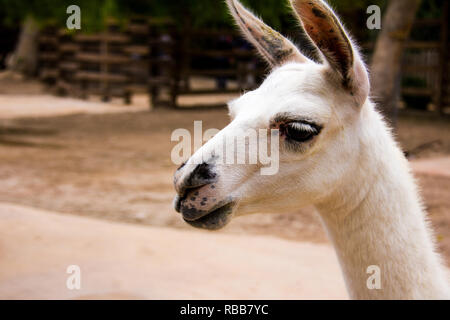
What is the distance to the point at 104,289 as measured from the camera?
14.9 ft

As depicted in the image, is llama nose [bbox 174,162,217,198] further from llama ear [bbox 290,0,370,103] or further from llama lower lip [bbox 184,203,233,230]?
llama ear [bbox 290,0,370,103]

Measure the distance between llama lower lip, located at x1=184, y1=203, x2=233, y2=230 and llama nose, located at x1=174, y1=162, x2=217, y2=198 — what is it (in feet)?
0.48

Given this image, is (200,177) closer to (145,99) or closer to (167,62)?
(167,62)

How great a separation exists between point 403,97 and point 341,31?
1759 cm

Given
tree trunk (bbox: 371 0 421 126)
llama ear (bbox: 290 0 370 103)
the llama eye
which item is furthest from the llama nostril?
tree trunk (bbox: 371 0 421 126)

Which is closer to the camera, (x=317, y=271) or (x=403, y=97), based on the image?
(x=317, y=271)

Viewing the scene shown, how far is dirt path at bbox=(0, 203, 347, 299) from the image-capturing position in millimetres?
4543

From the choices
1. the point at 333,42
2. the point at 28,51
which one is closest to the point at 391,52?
the point at 333,42

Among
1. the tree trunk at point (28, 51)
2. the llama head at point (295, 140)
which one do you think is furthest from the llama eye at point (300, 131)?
the tree trunk at point (28, 51)

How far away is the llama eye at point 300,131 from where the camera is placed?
238 centimetres

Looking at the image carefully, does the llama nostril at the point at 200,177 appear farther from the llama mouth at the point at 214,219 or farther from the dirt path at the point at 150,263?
the dirt path at the point at 150,263

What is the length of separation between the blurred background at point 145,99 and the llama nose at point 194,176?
4.27 ft
